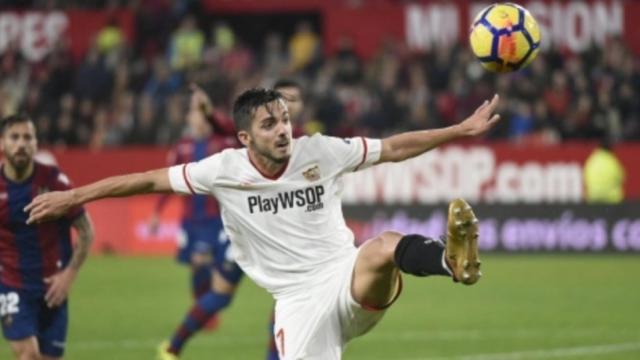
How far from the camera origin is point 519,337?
14.1 meters

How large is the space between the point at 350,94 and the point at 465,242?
1825 cm

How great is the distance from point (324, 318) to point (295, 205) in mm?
650

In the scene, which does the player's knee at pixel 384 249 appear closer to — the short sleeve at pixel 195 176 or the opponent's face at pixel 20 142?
the short sleeve at pixel 195 176

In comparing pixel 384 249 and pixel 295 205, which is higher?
pixel 295 205

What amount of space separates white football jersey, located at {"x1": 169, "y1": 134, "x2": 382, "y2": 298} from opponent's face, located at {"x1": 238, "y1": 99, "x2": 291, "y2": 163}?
6.1 inches

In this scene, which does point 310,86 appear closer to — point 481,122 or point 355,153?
point 355,153

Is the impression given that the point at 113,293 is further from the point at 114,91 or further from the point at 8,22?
the point at 8,22

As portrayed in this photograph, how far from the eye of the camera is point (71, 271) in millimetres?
9641

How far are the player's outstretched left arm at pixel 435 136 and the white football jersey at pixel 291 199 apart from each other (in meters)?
0.08

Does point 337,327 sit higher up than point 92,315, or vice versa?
point 337,327

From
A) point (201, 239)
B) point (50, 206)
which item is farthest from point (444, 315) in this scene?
point (50, 206)

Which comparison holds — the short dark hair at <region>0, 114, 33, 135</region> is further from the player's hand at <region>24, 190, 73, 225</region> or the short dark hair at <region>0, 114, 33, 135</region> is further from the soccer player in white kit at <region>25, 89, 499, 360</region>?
the player's hand at <region>24, 190, 73, 225</region>

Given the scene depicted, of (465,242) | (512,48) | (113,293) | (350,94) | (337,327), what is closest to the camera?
(465,242)

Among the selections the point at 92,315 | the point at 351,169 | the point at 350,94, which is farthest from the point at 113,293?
the point at 351,169
